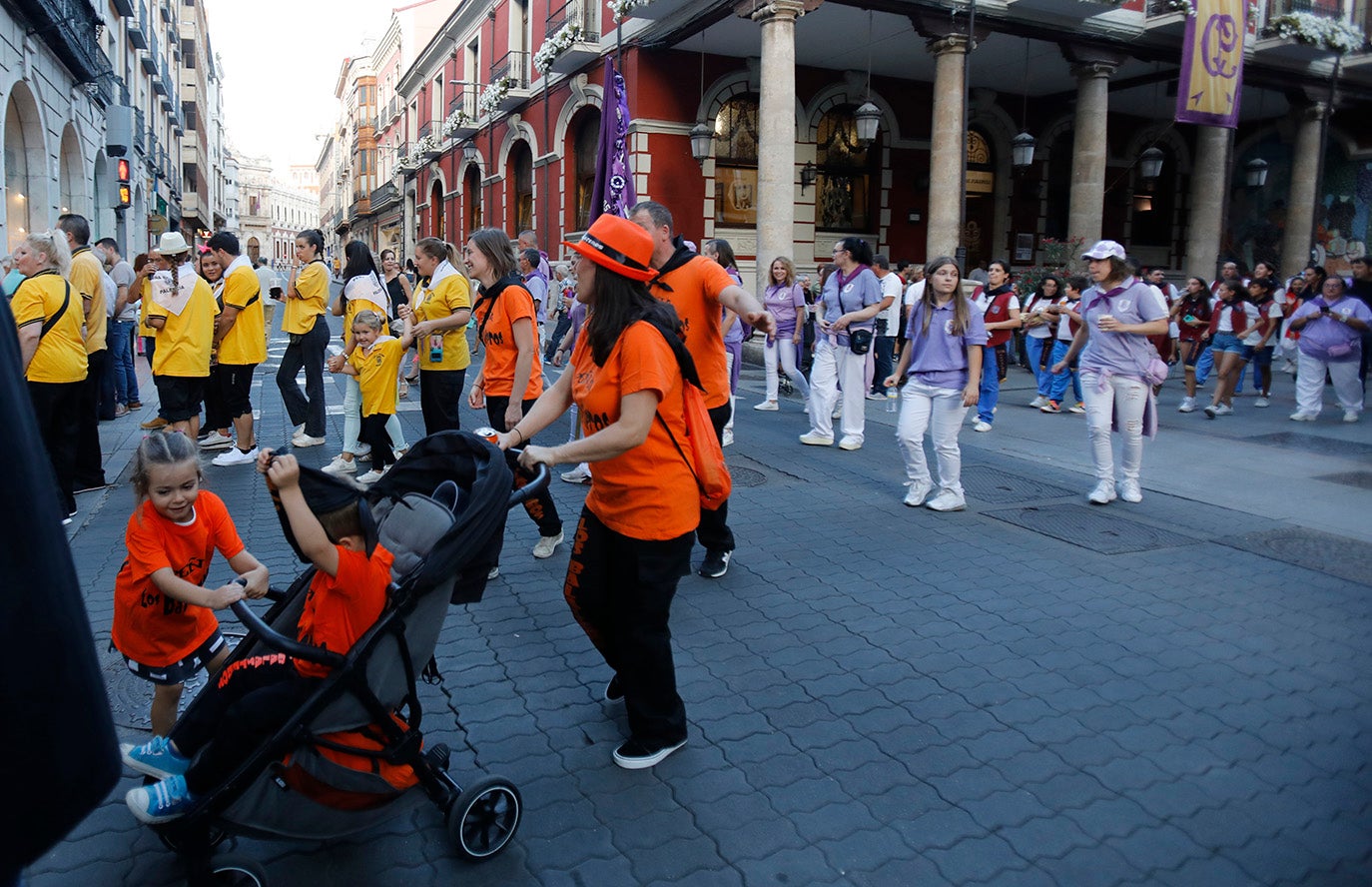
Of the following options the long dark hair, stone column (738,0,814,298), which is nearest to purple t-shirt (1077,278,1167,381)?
the long dark hair

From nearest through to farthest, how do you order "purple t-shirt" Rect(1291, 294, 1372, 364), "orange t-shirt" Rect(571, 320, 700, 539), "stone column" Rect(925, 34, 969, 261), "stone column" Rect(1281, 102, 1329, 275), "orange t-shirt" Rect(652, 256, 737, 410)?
"orange t-shirt" Rect(571, 320, 700, 539)
"orange t-shirt" Rect(652, 256, 737, 410)
"purple t-shirt" Rect(1291, 294, 1372, 364)
"stone column" Rect(925, 34, 969, 261)
"stone column" Rect(1281, 102, 1329, 275)

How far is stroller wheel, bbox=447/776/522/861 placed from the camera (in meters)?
2.69

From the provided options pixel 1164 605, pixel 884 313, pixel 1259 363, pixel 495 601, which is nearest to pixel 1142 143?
pixel 1259 363

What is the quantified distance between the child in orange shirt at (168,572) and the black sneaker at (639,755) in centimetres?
133

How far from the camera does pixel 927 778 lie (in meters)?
3.26

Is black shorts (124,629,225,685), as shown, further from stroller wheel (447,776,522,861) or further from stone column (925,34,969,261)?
stone column (925,34,969,261)

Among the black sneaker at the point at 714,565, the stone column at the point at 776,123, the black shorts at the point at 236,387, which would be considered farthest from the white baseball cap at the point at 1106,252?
the stone column at the point at 776,123

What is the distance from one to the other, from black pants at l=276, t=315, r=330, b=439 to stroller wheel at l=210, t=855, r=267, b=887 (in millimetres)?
6526

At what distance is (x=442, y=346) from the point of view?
6379 mm

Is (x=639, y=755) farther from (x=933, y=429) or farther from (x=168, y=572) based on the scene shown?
(x=933, y=429)

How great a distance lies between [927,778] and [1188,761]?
0.99m

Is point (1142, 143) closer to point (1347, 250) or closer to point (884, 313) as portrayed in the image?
point (1347, 250)

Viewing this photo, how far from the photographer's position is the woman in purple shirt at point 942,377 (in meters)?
6.79

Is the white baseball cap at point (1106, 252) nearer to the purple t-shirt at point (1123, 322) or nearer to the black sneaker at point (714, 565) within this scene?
the purple t-shirt at point (1123, 322)
